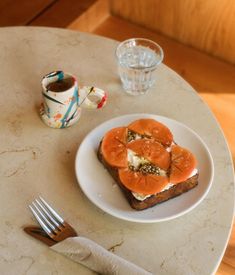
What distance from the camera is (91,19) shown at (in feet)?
5.73

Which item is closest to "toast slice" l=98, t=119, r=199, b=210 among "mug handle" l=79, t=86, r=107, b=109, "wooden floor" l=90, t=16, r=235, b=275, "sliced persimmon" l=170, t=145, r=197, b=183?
"sliced persimmon" l=170, t=145, r=197, b=183

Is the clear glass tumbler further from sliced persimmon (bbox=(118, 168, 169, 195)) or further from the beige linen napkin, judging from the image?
the beige linen napkin

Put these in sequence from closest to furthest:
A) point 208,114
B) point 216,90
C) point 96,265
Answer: point 96,265
point 208,114
point 216,90

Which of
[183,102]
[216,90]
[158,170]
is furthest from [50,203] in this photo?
[216,90]

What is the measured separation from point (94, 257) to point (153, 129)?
0.97 ft

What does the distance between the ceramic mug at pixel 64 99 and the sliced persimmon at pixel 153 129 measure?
0.38 ft

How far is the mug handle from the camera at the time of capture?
1.01 metres

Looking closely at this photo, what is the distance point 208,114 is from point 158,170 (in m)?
0.25

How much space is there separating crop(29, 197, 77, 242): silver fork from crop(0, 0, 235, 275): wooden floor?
28.4 inches

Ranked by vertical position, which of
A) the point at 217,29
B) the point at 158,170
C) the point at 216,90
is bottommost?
the point at 216,90

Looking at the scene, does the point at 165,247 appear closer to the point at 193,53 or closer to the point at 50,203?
the point at 50,203

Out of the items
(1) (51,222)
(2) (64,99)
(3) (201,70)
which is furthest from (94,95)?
(3) (201,70)

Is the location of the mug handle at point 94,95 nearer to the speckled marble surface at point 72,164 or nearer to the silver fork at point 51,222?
the speckled marble surface at point 72,164

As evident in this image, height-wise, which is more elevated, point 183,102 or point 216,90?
point 183,102
